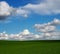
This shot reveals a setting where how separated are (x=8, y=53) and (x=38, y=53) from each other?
4077mm

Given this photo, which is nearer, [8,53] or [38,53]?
[38,53]

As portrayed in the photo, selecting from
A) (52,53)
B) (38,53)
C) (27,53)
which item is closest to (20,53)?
(27,53)

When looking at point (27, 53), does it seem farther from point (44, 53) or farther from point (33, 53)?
point (44, 53)

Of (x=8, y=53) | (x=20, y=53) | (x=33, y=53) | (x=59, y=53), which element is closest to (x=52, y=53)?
(x=59, y=53)

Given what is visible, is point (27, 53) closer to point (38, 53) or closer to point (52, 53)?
point (38, 53)

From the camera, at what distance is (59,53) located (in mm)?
20969

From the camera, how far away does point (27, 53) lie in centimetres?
2167

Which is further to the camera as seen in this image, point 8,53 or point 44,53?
point 8,53

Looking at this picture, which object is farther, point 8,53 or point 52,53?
point 8,53

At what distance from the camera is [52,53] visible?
20.8 m

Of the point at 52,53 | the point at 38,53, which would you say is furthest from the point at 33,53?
the point at 52,53

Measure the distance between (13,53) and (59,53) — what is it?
578cm

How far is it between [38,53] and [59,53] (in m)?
2.49

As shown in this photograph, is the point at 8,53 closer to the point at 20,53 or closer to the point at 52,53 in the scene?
the point at 20,53
